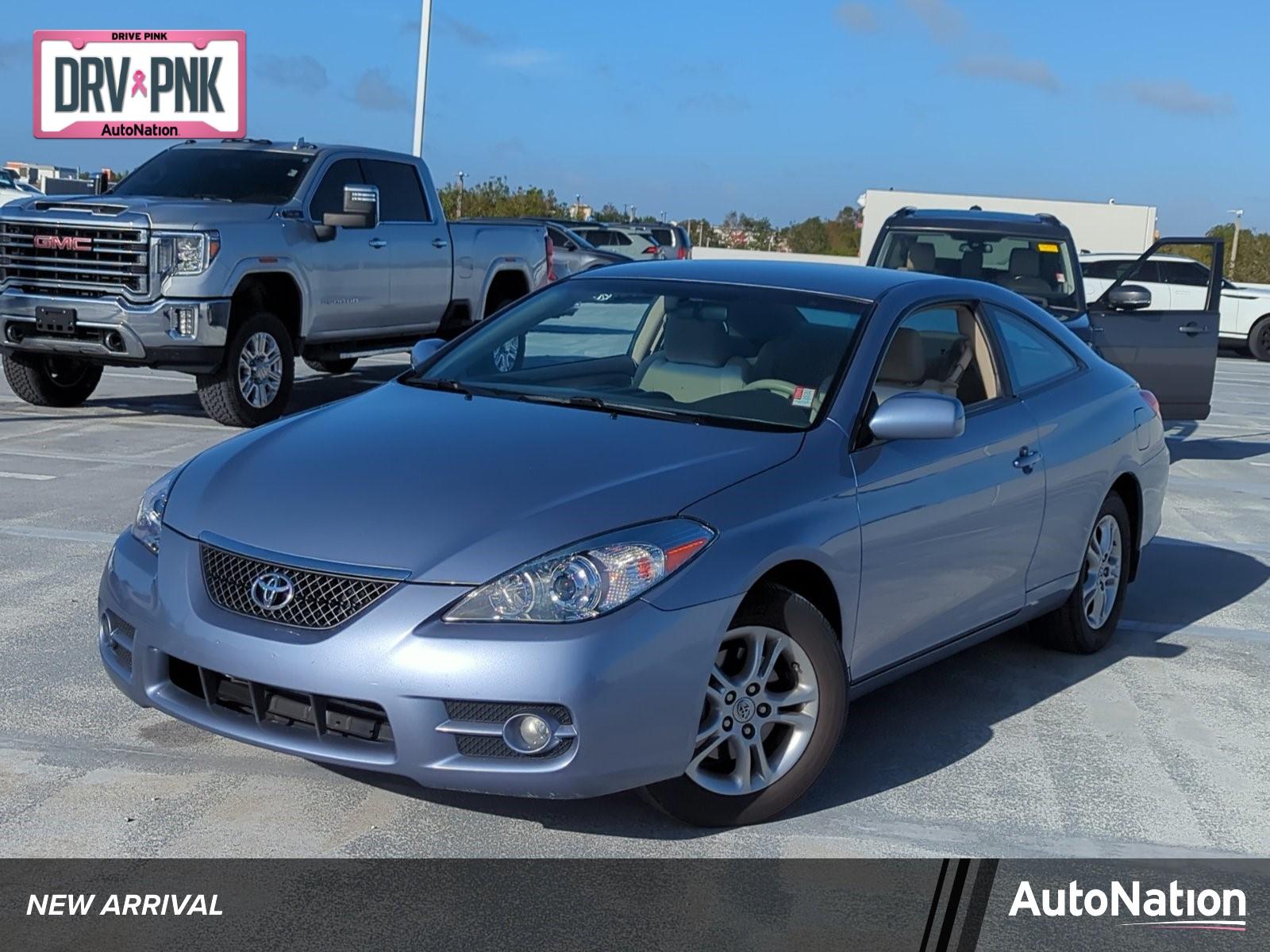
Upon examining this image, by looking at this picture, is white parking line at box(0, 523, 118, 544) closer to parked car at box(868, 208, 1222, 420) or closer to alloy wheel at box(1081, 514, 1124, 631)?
alloy wheel at box(1081, 514, 1124, 631)

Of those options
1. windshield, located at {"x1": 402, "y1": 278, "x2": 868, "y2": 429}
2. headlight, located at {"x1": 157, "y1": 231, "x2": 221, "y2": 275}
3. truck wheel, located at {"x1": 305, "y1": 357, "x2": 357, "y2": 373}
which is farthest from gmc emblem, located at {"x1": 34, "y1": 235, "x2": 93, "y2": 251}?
windshield, located at {"x1": 402, "y1": 278, "x2": 868, "y2": 429}

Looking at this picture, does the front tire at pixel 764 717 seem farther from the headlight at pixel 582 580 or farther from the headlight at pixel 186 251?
the headlight at pixel 186 251

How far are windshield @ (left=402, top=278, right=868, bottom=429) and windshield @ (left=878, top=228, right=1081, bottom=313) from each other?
244 inches

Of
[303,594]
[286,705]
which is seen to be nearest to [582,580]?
[303,594]

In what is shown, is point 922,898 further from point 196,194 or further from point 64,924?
point 196,194

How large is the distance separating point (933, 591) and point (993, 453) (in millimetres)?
628

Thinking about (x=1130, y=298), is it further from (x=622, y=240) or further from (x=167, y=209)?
(x=622, y=240)

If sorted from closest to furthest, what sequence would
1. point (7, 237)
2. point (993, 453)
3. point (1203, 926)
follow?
point (1203, 926) < point (993, 453) < point (7, 237)

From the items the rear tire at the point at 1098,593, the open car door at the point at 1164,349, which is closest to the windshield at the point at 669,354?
the rear tire at the point at 1098,593

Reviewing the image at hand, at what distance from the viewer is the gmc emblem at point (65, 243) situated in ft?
36.9

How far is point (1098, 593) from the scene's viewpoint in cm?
643

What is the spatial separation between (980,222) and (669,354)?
24.2 feet

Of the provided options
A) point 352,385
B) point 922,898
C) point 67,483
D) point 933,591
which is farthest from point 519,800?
point 352,385

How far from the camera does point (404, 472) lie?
14.6ft
